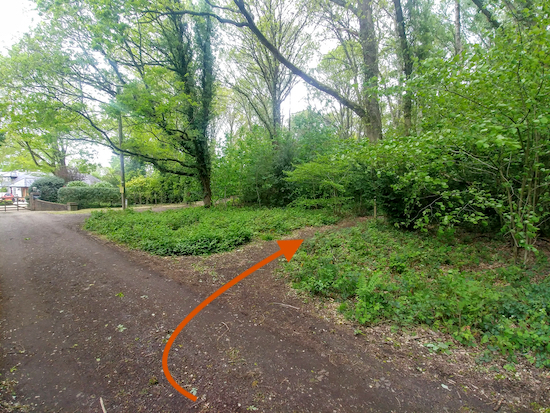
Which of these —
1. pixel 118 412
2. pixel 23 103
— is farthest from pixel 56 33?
pixel 118 412

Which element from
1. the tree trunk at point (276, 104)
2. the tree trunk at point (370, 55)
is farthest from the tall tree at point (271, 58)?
the tree trunk at point (370, 55)

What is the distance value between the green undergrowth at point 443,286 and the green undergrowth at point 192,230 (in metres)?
1.88

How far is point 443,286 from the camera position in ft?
11.2

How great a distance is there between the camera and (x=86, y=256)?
5758mm

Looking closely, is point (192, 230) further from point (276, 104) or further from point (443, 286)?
point (276, 104)

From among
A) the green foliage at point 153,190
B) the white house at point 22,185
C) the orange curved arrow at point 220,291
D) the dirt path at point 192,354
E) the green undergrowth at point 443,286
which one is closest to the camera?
the dirt path at point 192,354

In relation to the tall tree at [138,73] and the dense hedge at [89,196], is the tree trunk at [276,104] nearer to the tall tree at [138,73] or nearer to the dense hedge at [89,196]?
the tall tree at [138,73]

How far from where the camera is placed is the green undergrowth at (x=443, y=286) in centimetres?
259

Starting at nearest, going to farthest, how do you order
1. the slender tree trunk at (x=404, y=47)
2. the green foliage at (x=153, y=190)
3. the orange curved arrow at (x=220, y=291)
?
the orange curved arrow at (x=220, y=291) < the slender tree trunk at (x=404, y=47) < the green foliage at (x=153, y=190)

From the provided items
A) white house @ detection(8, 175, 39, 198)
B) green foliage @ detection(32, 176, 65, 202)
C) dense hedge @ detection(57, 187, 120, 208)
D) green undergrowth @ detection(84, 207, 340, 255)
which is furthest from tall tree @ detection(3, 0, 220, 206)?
white house @ detection(8, 175, 39, 198)

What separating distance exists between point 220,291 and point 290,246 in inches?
101

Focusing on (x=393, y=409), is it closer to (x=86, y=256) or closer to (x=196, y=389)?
(x=196, y=389)

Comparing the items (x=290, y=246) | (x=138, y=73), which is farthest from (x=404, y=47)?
(x=138, y=73)

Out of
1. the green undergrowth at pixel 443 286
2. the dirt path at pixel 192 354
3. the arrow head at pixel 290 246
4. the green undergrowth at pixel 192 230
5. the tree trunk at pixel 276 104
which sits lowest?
the dirt path at pixel 192 354
